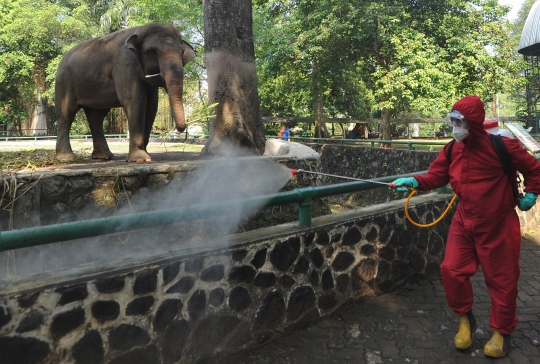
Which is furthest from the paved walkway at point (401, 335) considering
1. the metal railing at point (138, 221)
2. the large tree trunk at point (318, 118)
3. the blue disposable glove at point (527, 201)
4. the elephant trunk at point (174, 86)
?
the large tree trunk at point (318, 118)

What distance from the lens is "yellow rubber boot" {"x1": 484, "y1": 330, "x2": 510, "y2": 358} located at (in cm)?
321

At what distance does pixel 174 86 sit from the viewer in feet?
17.9

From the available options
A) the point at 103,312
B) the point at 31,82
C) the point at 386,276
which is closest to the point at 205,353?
the point at 103,312

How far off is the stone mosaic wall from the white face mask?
1.29 m

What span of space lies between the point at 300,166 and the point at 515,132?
2.55m

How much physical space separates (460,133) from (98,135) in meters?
5.36

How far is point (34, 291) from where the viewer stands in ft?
7.82

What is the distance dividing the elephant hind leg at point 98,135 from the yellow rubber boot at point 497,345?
543 centimetres

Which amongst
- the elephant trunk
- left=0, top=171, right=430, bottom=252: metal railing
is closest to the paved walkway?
left=0, top=171, right=430, bottom=252: metal railing

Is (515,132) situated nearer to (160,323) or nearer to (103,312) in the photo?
(160,323)

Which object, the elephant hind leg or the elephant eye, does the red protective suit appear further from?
the elephant hind leg

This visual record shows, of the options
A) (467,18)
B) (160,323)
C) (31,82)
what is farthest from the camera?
(31,82)

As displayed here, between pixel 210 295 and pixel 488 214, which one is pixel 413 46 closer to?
pixel 488 214

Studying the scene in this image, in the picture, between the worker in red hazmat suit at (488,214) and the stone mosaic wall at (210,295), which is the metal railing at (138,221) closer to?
the stone mosaic wall at (210,295)
